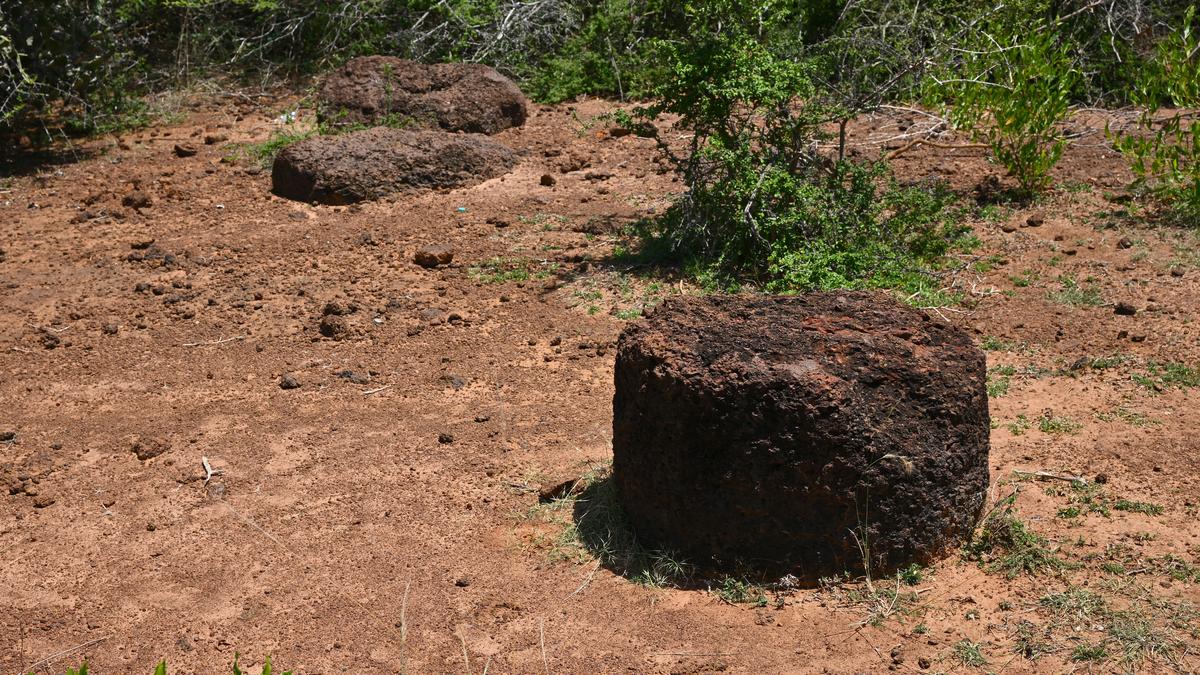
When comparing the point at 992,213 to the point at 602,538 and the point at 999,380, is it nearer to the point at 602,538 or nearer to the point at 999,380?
the point at 999,380

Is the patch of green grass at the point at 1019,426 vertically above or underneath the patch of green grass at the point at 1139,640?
underneath

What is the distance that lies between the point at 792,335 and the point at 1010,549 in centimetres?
94

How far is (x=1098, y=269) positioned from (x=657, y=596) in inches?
138

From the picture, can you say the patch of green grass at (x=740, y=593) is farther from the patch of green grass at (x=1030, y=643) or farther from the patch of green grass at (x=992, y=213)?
the patch of green grass at (x=992, y=213)

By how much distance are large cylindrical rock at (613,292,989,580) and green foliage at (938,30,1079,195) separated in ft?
11.1

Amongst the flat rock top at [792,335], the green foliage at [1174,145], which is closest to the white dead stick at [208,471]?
the flat rock top at [792,335]

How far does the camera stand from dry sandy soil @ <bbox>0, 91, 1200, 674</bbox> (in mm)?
3723

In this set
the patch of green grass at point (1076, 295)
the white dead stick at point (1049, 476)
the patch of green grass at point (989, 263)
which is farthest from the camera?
the patch of green grass at point (989, 263)

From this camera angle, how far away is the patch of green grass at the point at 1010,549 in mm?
3855

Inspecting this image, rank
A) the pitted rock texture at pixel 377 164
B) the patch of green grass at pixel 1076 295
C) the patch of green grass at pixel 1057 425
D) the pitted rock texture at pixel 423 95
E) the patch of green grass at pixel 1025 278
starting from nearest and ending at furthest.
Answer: the patch of green grass at pixel 1057 425, the patch of green grass at pixel 1076 295, the patch of green grass at pixel 1025 278, the pitted rock texture at pixel 377 164, the pitted rock texture at pixel 423 95

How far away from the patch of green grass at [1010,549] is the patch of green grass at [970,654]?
37 cm

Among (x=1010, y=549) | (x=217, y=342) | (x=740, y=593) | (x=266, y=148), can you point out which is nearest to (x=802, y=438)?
(x=740, y=593)

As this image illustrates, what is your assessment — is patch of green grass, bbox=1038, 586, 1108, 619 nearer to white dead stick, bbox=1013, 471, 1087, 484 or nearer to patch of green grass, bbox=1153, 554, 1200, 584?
patch of green grass, bbox=1153, 554, 1200, 584

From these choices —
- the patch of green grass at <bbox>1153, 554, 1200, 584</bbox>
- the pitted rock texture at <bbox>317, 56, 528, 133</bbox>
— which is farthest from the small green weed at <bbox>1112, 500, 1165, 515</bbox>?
the pitted rock texture at <bbox>317, 56, 528, 133</bbox>
